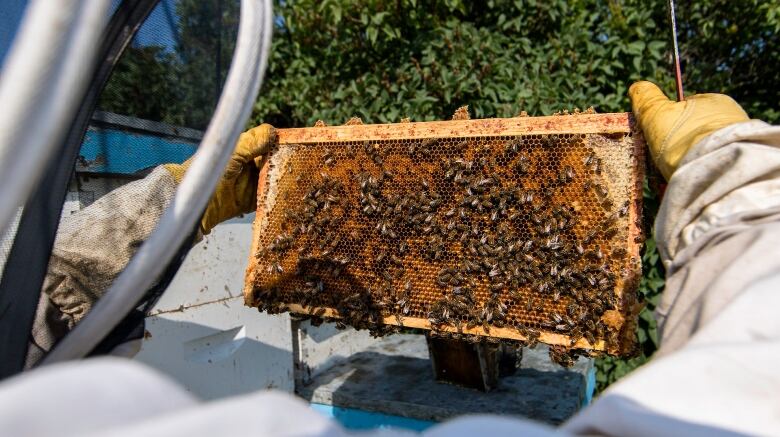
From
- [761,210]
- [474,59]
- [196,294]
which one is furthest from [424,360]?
[761,210]

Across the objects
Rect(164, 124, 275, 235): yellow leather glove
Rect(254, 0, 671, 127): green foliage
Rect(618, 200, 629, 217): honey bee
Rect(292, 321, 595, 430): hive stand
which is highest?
Rect(254, 0, 671, 127): green foliage

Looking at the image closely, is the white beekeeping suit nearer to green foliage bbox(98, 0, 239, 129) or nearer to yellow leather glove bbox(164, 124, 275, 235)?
green foliage bbox(98, 0, 239, 129)

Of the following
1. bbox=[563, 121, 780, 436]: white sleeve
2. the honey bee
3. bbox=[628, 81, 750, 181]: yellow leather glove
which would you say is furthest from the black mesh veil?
the honey bee

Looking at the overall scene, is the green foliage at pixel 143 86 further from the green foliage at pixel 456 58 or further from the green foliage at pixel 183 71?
the green foliage at pixel 456 58

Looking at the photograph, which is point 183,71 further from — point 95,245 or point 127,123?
point 95,245

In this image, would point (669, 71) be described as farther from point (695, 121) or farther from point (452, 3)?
point (695, 121)

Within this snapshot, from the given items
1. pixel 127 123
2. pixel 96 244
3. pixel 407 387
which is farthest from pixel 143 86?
pixel 407 387
